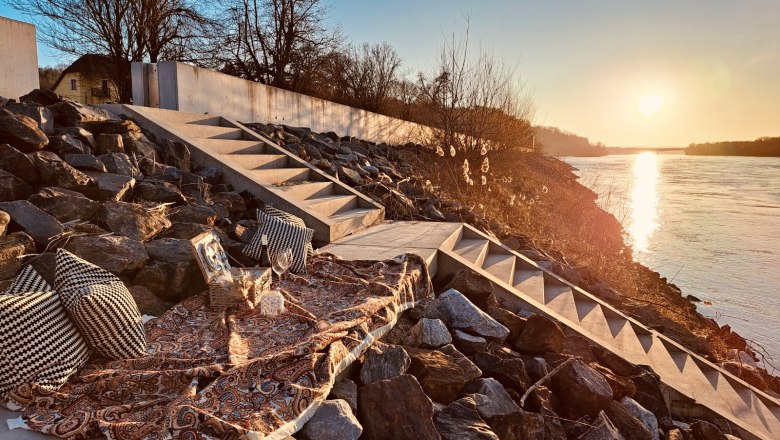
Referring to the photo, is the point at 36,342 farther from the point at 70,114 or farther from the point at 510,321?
the point at 70,114

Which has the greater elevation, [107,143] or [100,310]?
[107,143]

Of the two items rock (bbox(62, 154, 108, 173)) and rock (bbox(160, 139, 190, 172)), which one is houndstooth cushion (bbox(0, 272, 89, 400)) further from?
rock (bbox(160, 139, 190, 172))

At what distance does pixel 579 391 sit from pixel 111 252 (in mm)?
3154

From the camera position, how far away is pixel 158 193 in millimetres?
4324

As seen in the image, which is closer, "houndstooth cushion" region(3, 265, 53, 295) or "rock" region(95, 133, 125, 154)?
"houndstooth cushion" region(3, 265, 53, 295)

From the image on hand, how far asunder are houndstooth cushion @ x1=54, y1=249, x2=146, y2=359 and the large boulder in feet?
3.77

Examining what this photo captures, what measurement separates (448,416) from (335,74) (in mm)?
19315

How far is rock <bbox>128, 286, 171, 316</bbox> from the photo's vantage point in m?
3.07

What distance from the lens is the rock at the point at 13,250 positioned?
2.83 m

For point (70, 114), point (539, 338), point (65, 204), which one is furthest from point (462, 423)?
point (70, 114)

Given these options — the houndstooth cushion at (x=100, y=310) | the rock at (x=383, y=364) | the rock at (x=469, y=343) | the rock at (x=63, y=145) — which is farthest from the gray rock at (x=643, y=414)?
the rock at (x=63, y=145)

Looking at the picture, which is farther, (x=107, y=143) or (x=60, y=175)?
(x=107, y=143)

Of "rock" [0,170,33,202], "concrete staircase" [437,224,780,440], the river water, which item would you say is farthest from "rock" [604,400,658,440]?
the river water

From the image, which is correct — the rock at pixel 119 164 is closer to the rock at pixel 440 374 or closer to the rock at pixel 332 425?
the rock at pixel 440 374
